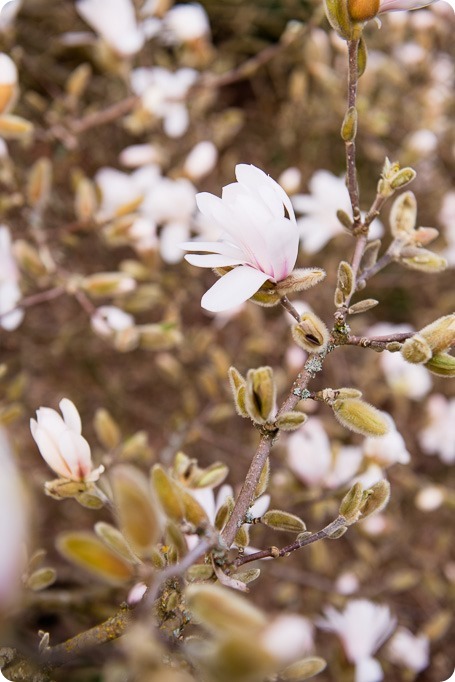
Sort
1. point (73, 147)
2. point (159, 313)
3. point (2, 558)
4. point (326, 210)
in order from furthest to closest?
point (159, 313) < point (73, 147) < point (326, 210) < point (2, 558)

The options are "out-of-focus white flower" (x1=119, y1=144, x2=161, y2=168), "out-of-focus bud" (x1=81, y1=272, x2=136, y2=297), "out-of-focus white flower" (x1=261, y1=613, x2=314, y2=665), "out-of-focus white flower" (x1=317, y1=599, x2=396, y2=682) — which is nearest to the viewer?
"out-of-focus white flower" (x1=261, y1=613, x2=314, y2=665)

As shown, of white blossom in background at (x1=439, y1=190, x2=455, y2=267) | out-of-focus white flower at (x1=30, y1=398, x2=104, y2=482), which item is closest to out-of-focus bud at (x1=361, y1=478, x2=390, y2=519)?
out-of-focus white flower at (x1=30, y1=398, x2=104, y2=482)

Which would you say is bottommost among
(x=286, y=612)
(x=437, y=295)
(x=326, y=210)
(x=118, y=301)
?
(x=286, y=612)

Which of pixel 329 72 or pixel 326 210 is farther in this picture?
pixel 329 72

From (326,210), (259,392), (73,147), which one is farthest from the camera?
(73,147)

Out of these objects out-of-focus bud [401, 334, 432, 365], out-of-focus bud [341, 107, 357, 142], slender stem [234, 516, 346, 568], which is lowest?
slender stem [234, 516, 346, 568]

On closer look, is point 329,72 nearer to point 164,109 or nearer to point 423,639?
point 164,109

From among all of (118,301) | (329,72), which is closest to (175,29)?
(329,72)

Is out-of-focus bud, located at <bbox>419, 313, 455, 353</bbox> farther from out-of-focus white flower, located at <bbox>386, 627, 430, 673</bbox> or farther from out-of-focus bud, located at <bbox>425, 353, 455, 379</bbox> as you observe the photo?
out-of-focus white flower, located at <bbox>386, 627, 430, 673</bbox>

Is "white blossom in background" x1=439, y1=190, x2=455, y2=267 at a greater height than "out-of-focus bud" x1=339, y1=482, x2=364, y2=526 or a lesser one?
lesser
